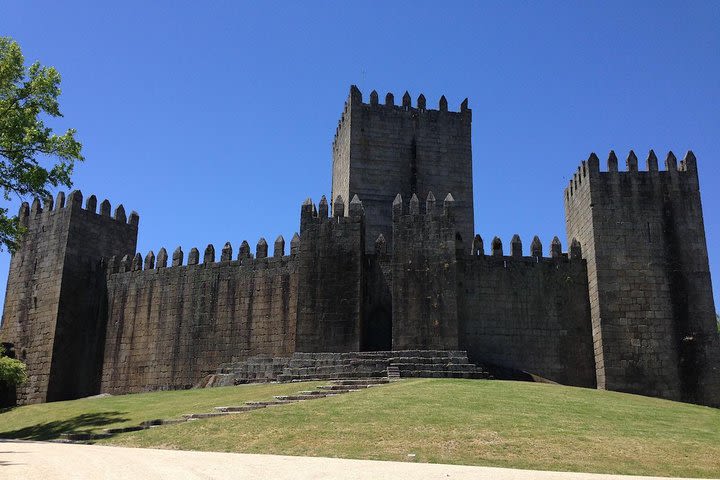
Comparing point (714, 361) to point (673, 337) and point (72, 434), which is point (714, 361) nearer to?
point (673, 337)

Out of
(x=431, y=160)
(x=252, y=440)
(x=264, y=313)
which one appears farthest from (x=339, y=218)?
(x=252, y=440)

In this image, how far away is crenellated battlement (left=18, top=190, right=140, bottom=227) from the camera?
Answer: 32969mm

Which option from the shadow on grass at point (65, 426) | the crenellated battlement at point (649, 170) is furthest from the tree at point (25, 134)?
the crenellated battlement at point (649, 170)

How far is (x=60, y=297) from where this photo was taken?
104ft

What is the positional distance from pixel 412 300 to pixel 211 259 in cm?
935

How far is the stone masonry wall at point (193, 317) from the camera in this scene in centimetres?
2823

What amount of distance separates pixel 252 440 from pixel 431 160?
23.0 metres

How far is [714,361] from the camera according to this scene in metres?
25.7

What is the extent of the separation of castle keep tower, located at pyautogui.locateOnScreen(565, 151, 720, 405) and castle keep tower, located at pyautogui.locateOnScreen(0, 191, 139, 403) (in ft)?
66.4

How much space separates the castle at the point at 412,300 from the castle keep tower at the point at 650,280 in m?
0.05

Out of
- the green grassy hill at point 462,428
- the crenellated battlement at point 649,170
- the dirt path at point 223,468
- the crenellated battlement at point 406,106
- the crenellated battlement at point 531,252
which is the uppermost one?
the crenellated battlement at point 406,106

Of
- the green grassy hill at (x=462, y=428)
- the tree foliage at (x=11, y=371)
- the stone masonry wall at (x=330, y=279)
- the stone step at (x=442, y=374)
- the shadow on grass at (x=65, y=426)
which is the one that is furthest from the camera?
the tree foliage at (x=11, y=371)

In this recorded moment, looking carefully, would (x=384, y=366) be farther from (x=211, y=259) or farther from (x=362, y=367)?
(x=211, y=259)

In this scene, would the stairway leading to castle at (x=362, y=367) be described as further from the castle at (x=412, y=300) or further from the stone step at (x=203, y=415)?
the stone step at (x=203, y=415)
